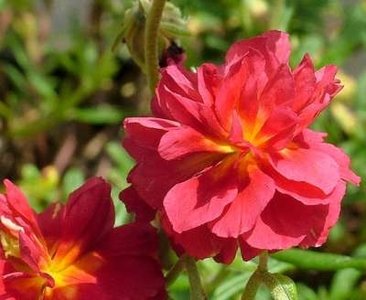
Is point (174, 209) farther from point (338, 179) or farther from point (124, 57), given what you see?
point (124, 57)

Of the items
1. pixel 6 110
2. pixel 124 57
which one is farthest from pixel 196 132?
pixel 124 57

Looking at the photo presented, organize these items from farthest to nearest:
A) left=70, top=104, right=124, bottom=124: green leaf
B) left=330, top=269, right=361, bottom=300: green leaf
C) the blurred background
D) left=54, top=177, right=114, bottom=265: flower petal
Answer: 1. left=70, top=104, right=124, bottom=124: green leaf
2. the blurred background
3. left=330, top=269, right=361, bottom=300: green leaf
4. left=54, top=177, right=114, bottom=265: flower petal

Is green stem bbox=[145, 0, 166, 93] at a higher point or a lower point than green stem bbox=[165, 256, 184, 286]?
higher

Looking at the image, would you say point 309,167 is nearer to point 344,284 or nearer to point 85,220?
point 85,220

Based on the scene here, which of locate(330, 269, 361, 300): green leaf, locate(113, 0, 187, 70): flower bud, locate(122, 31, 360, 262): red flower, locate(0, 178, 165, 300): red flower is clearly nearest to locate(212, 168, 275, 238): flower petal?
locate(122, 31, 360, 262): red flower

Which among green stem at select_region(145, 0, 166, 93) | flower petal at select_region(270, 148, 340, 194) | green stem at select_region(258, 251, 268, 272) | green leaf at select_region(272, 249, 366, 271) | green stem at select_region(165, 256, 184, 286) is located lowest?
green leaf at select_region(272, 249, 366, 271)

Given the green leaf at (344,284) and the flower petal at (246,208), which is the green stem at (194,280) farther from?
the green leaf at (344,284)

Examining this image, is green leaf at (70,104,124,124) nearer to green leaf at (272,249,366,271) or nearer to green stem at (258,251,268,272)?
green leaf at (272,249,366,271)
